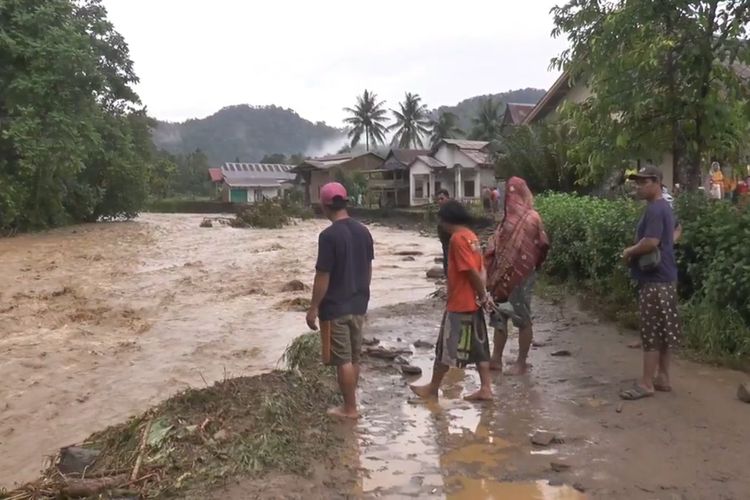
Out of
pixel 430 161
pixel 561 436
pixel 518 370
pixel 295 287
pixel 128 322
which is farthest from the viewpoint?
pixel 430 161

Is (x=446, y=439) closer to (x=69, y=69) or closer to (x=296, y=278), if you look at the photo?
(x=296, y=278)

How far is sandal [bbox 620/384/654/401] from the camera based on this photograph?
5.52 meters

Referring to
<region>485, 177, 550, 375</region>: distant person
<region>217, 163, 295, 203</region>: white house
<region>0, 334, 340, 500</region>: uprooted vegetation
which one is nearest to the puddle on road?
<region>0, 334, 340, 500</region>: uprooted vegetation

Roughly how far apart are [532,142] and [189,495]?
1906 centimetres

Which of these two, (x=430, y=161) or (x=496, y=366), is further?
(x=430, y=161)

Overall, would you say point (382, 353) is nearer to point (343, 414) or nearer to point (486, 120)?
point (343, 414)

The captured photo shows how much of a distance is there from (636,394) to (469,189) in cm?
4336

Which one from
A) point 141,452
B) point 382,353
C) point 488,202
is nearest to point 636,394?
point 382,353

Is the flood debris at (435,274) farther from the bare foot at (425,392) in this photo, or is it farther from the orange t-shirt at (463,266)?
the orange t-shirt at (463,266)

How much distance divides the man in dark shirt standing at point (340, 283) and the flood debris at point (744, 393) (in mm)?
2887

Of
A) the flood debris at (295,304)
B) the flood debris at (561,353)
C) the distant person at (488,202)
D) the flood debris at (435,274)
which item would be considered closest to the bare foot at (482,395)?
the flood debris at (561,353)

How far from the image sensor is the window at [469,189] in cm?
4784

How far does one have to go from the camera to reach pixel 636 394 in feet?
18.1

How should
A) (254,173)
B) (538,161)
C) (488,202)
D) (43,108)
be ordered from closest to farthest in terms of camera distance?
(538,161) → (43,108) → (488,202) → (254,173)
